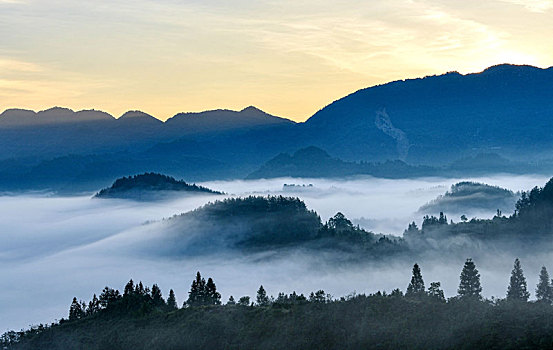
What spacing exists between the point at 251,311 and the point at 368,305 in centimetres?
3164

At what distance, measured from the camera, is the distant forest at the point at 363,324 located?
444 feet

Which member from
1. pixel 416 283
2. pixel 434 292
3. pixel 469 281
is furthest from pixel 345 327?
pixel 469 281

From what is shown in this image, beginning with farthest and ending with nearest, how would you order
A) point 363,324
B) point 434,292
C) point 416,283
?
point 416,283
point 434,292
point 363,324

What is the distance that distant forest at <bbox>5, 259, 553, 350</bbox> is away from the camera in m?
135

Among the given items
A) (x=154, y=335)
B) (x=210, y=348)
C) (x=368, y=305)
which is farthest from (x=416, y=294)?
(x=154, y=335)

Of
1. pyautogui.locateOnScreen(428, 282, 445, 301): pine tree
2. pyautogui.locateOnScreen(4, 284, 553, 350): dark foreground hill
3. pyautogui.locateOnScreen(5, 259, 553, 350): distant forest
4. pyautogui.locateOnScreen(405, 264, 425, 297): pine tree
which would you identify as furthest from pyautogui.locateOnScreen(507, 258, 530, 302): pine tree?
pyautogui.locateOnScreen(4, 284, 553, 350): dark foreground hill

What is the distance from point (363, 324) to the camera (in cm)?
15900

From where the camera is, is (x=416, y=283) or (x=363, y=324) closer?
(x=363, y=324)

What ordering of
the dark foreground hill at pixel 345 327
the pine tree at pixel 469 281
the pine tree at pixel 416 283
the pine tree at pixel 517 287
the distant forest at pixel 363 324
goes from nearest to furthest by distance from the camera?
the dark foreground hill at pixel 345 327 → the distant forest at pixel 363 324 → the pine tree at pixel 416 283 → the pine tree at pixel 469 281 → the pine tree at pixel 517 287

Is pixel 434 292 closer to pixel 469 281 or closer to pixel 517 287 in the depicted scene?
pixel 469 281

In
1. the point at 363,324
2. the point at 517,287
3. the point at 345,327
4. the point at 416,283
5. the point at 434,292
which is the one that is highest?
the point at 416,283

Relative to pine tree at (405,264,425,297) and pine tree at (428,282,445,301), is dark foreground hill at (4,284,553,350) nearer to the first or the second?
pine tree at (428,282,445,301)

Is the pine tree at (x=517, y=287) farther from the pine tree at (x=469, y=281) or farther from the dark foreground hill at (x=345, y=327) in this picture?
the dark foreground hill at (x=345, y=327)

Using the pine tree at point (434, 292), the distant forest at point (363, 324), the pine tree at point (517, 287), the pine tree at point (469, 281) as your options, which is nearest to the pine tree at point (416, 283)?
the distant forest at point (363, 324)
